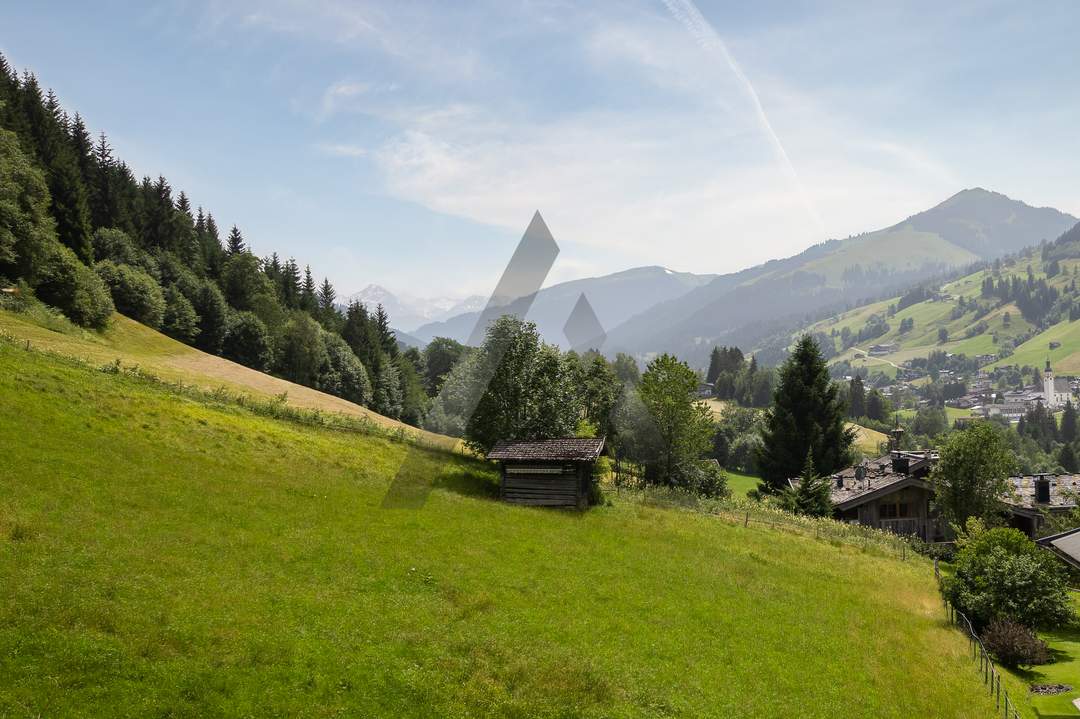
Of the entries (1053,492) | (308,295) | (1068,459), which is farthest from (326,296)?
(1068,459)

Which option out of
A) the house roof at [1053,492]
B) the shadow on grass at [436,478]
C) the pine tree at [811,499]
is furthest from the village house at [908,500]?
the shadow on grass at [436,478]

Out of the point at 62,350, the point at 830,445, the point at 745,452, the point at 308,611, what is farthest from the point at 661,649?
the point at 745,452

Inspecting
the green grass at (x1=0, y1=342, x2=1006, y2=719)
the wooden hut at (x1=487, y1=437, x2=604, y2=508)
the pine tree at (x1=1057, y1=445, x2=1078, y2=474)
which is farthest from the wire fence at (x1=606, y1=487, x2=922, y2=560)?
the pine tree at (x1=1057, y1=445, x2=1078, y2=474)

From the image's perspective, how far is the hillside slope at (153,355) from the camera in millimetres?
48625

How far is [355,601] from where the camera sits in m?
20.5

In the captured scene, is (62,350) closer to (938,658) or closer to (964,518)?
(938,658)

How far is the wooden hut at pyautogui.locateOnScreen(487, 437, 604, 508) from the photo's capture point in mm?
39875

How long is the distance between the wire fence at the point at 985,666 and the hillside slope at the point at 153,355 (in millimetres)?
36100

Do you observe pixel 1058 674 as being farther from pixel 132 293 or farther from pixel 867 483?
pixel 132 293

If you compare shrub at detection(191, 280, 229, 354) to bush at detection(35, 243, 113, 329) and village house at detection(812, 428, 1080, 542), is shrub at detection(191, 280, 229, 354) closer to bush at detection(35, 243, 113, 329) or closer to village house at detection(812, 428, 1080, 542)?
bush at detection(35, 243, 113, 329)

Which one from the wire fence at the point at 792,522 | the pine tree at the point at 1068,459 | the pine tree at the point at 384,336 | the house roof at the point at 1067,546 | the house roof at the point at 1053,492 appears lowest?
the wire fence at the point at 792,522

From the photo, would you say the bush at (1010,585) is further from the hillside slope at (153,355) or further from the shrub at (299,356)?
the shrub at (299,356)

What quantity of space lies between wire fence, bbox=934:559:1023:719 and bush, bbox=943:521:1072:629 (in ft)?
2.39

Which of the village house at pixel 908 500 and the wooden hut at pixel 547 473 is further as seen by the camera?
the village house at pixel 908 500
